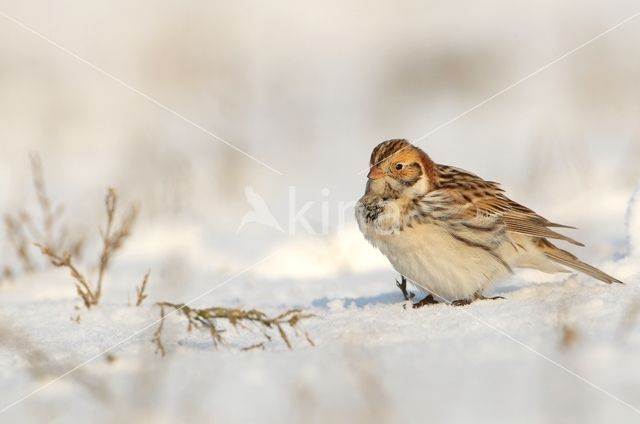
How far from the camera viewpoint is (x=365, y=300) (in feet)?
→ 16.7

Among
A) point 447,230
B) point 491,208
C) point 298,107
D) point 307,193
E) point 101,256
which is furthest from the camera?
point 298,107

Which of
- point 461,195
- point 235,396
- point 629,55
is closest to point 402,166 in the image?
point 461,195

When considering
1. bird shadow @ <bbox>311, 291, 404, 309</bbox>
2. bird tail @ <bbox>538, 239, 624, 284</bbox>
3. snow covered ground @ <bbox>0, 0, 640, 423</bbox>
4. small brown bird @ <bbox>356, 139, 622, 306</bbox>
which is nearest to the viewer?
snow covered ground @ <bbox>0, 0, 640, 423</bbox>

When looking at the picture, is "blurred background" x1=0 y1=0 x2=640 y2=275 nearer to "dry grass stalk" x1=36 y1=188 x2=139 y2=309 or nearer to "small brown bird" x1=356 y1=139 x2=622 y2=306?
"small brown bird" x1=356 y1=139 x2=622 y2=306

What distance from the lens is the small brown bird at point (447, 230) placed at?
4734mm

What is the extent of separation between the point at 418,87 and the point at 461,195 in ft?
25.3

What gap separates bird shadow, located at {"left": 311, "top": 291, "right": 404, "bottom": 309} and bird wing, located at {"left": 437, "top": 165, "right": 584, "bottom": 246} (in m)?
0.58

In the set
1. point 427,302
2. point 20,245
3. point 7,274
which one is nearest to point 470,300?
point 427,302

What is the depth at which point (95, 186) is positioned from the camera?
377 inches

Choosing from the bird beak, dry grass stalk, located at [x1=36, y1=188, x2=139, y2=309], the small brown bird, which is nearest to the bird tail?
the small brown bird

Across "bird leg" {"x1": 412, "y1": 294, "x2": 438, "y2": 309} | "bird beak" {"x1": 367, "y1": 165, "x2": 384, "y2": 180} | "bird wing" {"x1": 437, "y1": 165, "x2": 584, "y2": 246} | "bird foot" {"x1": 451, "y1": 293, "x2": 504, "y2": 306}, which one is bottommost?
"bird leg" {"x1": 412, "y1": 294, "x2": 438, "y2": 309}

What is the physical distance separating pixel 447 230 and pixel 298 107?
25.2ft

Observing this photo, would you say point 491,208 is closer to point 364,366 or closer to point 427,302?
point 427,302

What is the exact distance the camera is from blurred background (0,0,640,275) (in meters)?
7.68
